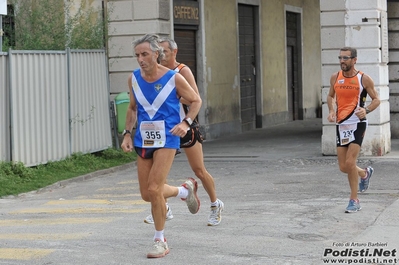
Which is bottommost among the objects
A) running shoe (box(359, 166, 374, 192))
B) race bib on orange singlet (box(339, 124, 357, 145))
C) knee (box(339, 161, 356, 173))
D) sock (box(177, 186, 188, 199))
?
running shoe (box(359, 166, 374, 192))

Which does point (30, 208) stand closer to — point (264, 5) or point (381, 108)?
point (381, 108)

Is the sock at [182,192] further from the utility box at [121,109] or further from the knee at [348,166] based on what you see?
the utility box at [121,109]

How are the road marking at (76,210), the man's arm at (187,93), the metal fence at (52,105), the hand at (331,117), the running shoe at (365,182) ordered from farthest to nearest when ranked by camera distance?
the metal fence at (52,105)
the running shoe at (365,182)
the road marking at (76,210)
the hand at (331,117)
the man's arm at (187,93)

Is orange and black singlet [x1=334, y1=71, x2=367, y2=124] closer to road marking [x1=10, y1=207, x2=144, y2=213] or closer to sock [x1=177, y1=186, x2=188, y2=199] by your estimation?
sock [x1=177, y1=186, x2=188, y2=199]

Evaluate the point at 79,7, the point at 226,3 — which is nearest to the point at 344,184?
the point at 79,7

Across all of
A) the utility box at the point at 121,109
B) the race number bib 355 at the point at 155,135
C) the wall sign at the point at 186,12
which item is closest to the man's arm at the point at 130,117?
the race number bib 355 at the point at 155,135

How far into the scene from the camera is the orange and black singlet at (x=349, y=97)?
11.2 metres

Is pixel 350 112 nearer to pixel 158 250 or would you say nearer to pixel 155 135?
pixel 155 135

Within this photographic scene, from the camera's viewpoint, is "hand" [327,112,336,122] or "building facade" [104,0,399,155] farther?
"building facade" [104,0,399,155]

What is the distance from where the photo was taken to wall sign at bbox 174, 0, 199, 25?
69.3ft

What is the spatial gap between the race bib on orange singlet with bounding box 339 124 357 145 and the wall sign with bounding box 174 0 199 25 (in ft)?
34.0

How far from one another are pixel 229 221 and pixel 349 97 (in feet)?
7.13

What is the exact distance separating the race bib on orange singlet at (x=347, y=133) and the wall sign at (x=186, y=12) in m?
10.4

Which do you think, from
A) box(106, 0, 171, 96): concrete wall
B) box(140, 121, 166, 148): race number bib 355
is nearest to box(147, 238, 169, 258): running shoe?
box(140, 121, 166, 148): race number bib 355
